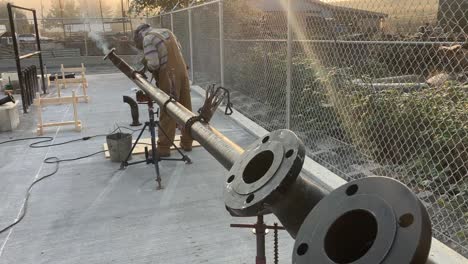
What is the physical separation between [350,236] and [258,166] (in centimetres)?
45

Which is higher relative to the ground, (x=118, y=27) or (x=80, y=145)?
(x=118, y=27)

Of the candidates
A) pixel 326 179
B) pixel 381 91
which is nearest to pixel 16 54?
pixel 326 179

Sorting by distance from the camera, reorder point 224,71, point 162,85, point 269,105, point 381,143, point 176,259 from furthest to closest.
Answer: point 224,71
point 269,105
point 162,85
point 381,143
point 176,259

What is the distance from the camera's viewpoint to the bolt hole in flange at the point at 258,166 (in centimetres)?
139

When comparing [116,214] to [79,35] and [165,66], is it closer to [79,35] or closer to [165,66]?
[165,66]

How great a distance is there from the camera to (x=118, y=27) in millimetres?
26625

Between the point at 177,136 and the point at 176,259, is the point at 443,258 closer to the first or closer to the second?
the point at 176,259

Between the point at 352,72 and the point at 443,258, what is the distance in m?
2.90

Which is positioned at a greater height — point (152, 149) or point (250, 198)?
point (250, 198)

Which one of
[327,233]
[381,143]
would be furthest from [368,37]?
[327,233]

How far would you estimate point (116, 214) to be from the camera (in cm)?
396

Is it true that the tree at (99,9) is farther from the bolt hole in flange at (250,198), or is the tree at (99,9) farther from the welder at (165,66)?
the bolt hole in flange at (250,198)

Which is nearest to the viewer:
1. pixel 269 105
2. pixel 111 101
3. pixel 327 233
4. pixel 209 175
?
pixel 327 233

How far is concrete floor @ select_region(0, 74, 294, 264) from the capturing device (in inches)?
129
